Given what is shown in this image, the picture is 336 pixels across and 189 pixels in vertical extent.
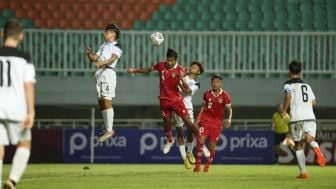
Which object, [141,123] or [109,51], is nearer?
[109,51]

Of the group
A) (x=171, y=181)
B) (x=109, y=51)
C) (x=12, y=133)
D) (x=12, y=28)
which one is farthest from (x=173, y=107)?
(x=12, y=28)

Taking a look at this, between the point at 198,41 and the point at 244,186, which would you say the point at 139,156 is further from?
the point at 244,186

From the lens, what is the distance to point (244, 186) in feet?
50.1

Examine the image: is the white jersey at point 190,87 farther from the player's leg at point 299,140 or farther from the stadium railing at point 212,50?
the stadium railing at point 212,50

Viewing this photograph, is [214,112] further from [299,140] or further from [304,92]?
[304,92]

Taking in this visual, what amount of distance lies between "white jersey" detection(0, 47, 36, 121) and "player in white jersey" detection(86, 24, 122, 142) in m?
6.61

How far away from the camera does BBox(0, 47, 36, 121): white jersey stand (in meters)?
11.4

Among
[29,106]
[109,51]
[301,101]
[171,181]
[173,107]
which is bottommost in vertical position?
[171,181]

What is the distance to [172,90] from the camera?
1970cm

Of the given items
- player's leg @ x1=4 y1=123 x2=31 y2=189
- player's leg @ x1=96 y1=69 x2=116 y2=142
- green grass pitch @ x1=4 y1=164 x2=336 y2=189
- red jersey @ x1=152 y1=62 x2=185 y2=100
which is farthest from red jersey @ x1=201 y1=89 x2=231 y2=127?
player's leg @ x1=4 y1=123 x2=31 y2=189

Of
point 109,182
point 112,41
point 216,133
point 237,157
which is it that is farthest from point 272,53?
point 109,182

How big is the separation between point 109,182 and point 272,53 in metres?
13.6

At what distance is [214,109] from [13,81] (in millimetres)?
9522

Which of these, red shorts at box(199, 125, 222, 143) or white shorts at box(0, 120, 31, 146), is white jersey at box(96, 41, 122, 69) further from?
white shorts at box(0, 120, 31, 146)
